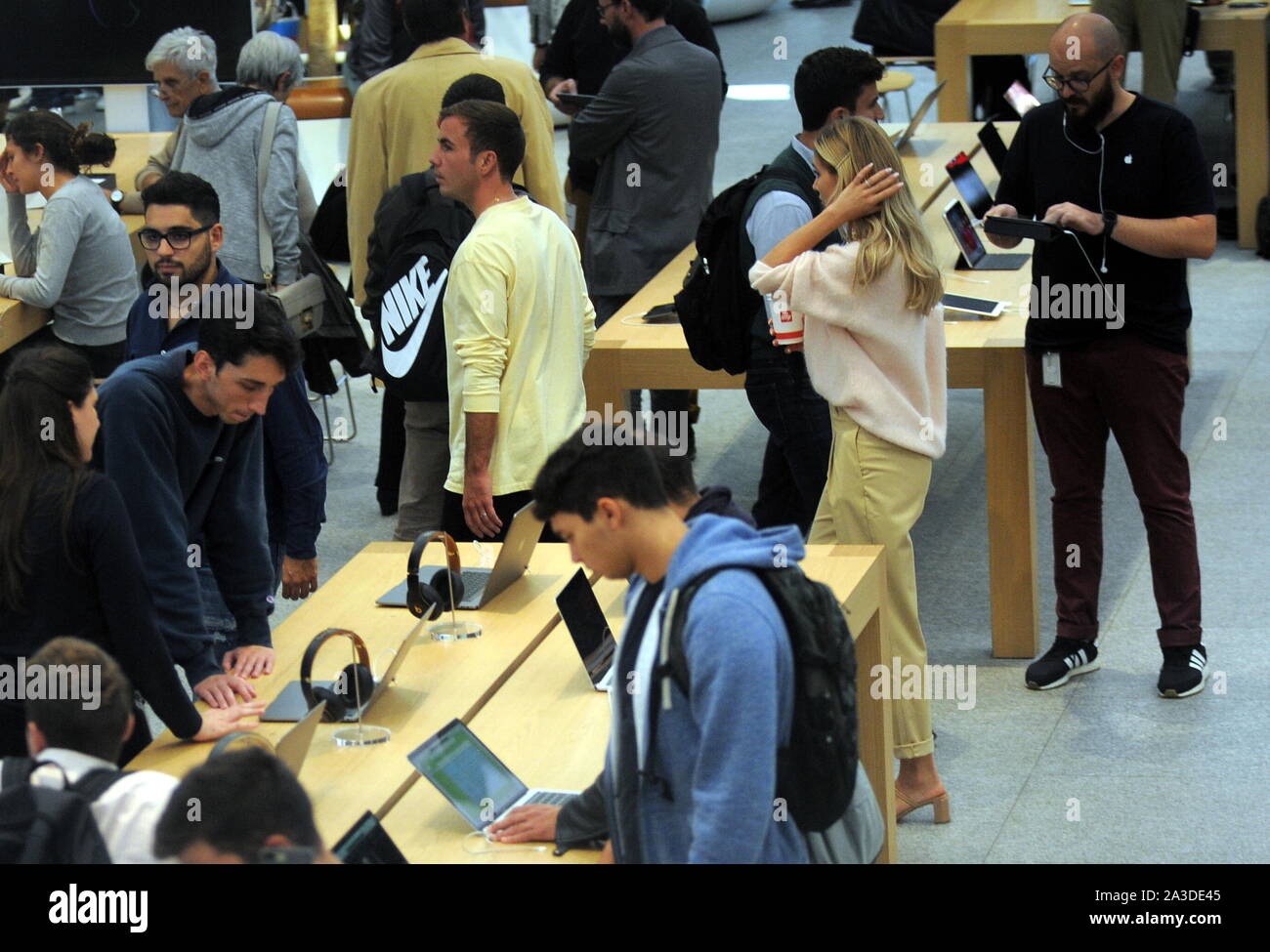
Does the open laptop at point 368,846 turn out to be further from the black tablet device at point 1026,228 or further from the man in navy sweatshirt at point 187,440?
the black tablet device at point 1026,228

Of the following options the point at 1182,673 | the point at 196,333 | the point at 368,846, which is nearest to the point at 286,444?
the point at 196,333

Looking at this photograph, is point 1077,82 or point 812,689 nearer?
point 812,689

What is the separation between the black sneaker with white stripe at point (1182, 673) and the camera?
4.89 metres

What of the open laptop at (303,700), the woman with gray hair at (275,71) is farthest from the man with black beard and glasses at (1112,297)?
the woman with gray hair at (275,71)

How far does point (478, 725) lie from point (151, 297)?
1.43m

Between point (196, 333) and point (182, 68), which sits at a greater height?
point (182, 68)

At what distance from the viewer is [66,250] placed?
607cm

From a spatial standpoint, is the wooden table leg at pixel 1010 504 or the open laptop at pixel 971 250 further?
the open laptop at pixel 971 250

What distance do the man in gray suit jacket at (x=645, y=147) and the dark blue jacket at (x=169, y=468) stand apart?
2793mm

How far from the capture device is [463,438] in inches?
182

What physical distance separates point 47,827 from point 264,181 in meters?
3.97

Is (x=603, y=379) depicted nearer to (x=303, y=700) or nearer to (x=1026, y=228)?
(x=1026, y=228)

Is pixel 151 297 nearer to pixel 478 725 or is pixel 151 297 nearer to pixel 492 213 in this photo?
pixel 492 213

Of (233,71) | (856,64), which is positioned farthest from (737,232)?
(233,71)
